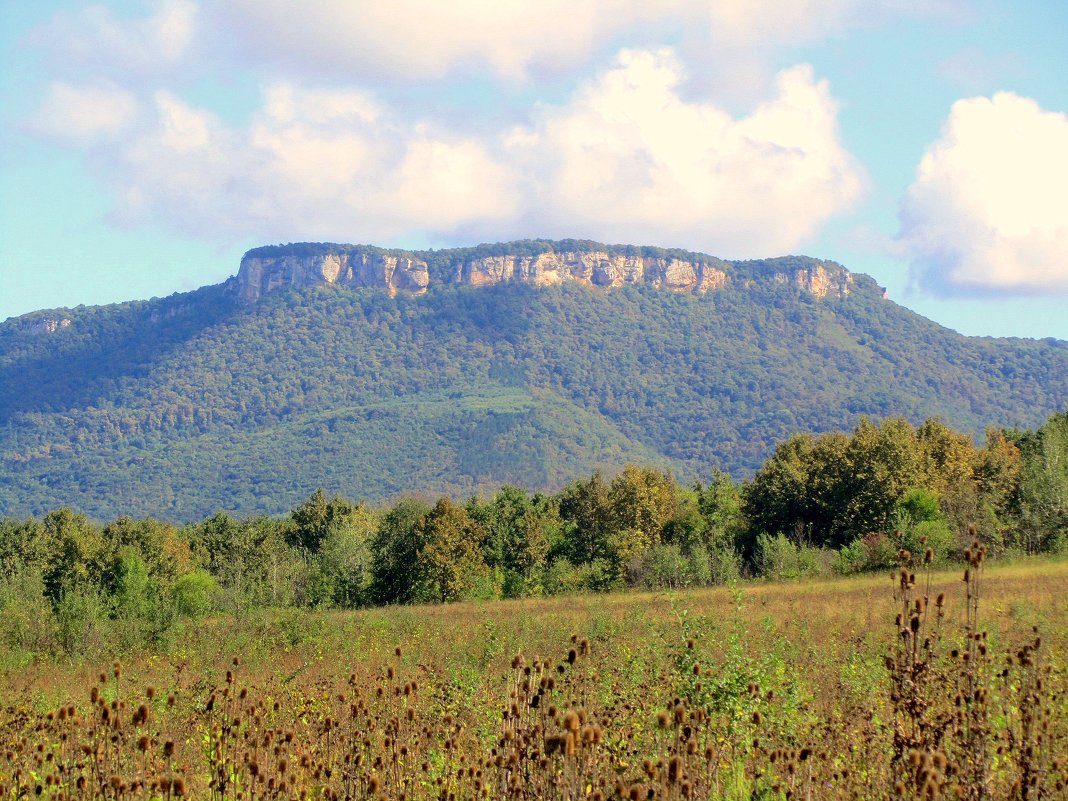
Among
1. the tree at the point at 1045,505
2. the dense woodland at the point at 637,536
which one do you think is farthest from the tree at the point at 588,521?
the tree at the point at 1045,505

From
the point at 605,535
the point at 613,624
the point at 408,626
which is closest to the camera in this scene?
the point at 613,624

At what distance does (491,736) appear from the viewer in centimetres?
865

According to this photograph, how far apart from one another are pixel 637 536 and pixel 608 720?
1878 inches

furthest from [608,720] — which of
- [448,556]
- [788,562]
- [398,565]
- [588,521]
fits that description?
[588,521]

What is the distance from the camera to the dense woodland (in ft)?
139

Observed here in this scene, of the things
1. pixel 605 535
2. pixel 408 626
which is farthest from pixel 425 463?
pixel 408 626

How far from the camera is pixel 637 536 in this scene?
183ft

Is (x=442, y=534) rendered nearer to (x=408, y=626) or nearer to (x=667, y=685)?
(x=408, y=626)

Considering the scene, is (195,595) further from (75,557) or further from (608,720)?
Result: (608,720)

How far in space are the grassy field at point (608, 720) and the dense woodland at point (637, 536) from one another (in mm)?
19218

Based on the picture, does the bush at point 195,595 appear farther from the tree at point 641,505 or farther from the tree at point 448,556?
the tree at point 641,505

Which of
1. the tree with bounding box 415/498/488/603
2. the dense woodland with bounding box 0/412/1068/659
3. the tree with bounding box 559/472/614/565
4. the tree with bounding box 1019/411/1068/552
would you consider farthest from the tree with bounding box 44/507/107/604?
the tree with bounding box 1019/411/1068/552

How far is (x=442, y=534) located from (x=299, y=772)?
4178 centimetres

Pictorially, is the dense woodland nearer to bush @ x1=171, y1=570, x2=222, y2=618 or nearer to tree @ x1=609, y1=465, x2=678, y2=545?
tree @ x1=609, y1=465, x2=678, y2=545
